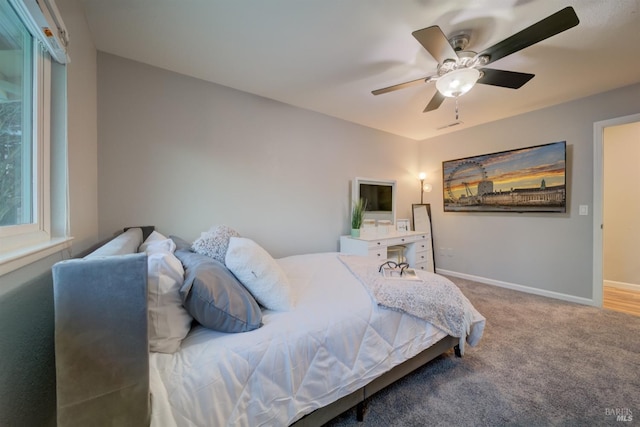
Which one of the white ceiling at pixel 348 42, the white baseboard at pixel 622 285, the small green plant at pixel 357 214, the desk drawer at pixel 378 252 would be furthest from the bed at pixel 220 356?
the white baseboard at pixel 622 285

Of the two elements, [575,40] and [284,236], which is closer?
[575,40]

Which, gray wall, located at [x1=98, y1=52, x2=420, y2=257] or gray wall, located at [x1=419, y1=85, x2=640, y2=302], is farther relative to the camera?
gray wall, located at [x1=419, y1=85, x2=640, y2=302]

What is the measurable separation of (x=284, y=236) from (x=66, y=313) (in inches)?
88.5

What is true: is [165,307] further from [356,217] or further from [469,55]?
[356,217]

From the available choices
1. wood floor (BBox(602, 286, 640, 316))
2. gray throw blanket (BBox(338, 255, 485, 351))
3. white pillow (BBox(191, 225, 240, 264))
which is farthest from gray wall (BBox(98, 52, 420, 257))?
wood floor (BBox(602, 286, 640, 316))

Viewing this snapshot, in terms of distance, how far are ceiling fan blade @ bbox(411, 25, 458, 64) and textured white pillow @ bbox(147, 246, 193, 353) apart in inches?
69.4

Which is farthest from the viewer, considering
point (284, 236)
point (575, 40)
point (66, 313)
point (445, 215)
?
point (445, 215)

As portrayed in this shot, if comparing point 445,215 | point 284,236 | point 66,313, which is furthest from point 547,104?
point 66,313

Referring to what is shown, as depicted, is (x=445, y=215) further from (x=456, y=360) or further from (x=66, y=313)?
(x=66, y=313)

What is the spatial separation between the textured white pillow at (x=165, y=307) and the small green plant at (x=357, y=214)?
253 centimetres

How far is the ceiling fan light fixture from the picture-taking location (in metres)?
1.67

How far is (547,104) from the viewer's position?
293 centimetres

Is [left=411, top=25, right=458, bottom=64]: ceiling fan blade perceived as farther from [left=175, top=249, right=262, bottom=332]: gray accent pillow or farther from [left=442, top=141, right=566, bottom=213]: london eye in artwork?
[left=442, top=141, right=566, bottom=213]: london eye in artwork

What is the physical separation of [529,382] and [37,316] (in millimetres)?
2662
